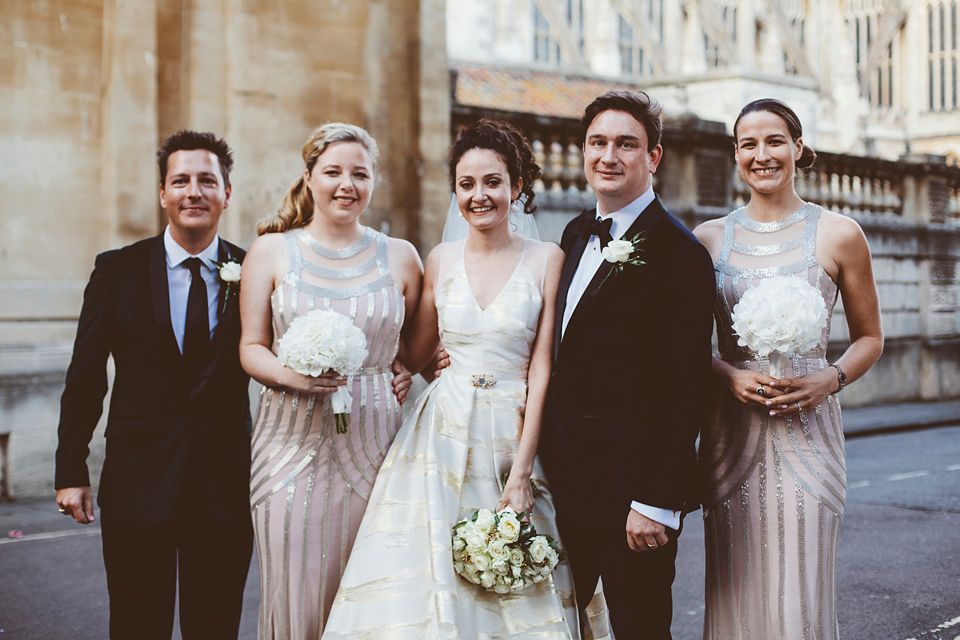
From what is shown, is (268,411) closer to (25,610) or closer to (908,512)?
(25,610)

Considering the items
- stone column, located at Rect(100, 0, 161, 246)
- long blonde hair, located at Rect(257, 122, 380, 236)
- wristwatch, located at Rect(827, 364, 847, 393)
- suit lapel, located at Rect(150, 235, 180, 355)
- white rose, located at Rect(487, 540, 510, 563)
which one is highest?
stone column, located at Rect(100, 0, 161, 246)

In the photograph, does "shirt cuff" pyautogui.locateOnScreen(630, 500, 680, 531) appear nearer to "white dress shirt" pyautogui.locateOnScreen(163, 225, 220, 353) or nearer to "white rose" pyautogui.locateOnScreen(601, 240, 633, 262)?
"white rose" pyautogui.locateOnScreen(601, 240, 633, 262)

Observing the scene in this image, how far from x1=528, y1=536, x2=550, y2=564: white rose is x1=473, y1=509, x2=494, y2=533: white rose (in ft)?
0.51

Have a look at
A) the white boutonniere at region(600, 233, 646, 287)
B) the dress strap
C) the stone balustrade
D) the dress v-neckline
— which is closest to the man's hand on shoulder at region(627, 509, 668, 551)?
the white boutonniere at region(600, 233, 646, 287)

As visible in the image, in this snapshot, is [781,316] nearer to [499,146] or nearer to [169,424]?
[499,146]

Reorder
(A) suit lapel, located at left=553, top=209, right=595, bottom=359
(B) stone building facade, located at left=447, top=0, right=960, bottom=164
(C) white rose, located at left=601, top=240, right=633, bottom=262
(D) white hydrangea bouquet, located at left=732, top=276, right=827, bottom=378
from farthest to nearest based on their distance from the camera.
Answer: (B) stone building facade, located at left=447, top=0, right=960, bottom=164 → (A) suit lapel, located at left=553, top=209, right=595, bottom=359 → (C) white rose, located at left=601, top=240, right=633, bottom=262 → (D) white hydrangea bouquet, located at left=732, top=276, right=827, bottom=378

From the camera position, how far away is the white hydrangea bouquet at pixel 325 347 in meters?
3.38

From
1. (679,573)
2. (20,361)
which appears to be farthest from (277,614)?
(20,361)

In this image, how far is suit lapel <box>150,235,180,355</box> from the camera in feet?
11.9

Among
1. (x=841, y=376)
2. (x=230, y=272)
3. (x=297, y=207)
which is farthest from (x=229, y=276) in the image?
(x=841, y=376)

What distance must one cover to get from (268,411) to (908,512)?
6.14 metres

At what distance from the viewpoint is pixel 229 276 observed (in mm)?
3686

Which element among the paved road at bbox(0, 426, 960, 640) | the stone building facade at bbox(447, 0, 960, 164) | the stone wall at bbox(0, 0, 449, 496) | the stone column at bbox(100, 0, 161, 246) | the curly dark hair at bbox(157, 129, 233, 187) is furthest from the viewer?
the stone building facade at bbox(447, 0, 960, 164)

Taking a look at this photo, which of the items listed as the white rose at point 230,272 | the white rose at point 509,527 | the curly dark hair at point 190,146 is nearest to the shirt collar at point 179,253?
the white rose at point 230,272
